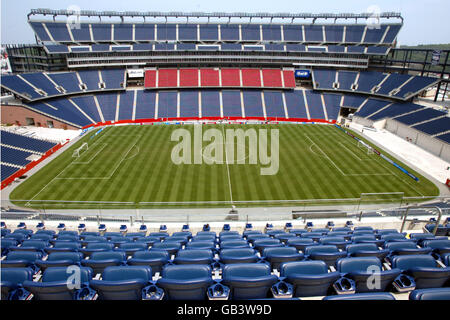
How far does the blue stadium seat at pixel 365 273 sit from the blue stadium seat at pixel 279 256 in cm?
129

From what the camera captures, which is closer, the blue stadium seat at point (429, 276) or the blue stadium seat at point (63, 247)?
the blue stadium seat at point (429, 276)

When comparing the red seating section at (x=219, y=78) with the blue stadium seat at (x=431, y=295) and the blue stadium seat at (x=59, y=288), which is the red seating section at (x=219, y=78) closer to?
the blue stadium seat at (x=59, y=288)

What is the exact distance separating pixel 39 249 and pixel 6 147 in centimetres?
3591

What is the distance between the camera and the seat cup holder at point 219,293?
207 inches

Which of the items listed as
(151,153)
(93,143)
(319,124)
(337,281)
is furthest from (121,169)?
(319,124)

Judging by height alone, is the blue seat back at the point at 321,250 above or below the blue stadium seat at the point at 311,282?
below

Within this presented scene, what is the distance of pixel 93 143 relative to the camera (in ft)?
139

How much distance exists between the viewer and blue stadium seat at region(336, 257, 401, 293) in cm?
537

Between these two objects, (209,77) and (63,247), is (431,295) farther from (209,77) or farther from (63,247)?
(209,77)

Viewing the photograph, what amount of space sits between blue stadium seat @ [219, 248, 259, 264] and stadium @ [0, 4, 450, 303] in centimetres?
5

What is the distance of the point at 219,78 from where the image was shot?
2554 inches

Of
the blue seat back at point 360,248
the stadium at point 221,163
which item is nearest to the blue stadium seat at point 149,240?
the stadium at point 221,163

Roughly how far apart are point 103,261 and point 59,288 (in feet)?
5.77

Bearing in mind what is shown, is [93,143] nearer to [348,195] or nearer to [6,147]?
[6,147]
